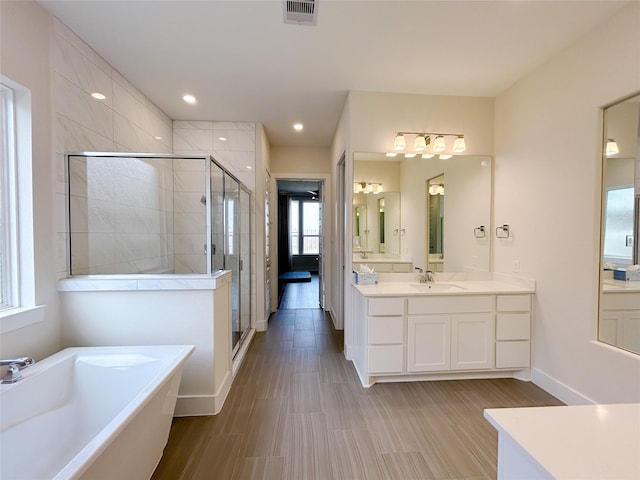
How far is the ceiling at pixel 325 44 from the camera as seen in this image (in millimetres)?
1858

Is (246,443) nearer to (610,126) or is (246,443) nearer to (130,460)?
(130,460)

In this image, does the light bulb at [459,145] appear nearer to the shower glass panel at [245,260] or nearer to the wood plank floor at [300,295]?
the shower glass panel at [245,260]

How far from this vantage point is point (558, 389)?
7.68ft

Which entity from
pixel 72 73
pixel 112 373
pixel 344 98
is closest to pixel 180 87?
pixel 72 73

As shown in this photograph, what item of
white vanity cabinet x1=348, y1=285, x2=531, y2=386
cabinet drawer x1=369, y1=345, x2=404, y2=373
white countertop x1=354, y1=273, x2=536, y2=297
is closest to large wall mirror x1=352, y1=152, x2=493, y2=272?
white countertop x1=354, y1=273, x2=536, y2=297

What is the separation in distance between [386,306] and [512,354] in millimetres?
1282

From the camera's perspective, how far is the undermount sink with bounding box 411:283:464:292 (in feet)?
8.76

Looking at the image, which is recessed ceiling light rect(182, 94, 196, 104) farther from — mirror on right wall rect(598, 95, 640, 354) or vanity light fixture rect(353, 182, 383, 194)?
mirror on right wall rect(598, 95, 640, 354)

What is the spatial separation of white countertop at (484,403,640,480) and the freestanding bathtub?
135cm

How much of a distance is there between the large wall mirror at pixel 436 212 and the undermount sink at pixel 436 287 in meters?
0.23

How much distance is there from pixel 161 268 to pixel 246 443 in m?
2.05

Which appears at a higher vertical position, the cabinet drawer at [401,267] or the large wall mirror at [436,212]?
the large wall mirror at [436,212]

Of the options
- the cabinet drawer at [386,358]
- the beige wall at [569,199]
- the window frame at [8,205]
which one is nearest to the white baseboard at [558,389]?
the beige wall at [569,199]

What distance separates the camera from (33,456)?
1.44m
